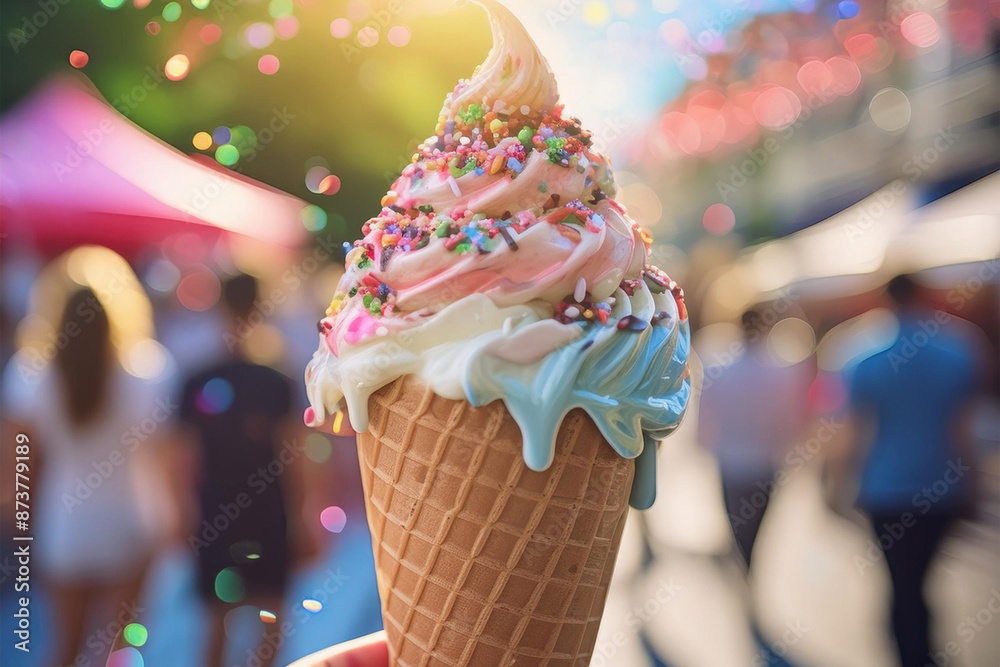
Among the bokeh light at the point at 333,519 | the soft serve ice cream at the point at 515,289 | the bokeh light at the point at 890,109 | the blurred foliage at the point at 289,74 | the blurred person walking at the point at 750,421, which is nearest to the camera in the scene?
the soft serve ice cream at the point at 515,289

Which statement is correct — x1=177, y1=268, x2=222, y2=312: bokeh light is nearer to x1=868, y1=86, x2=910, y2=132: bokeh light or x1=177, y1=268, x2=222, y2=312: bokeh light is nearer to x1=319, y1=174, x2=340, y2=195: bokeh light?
x1=319, y1=174, x2=340, y2=195: bokeh light

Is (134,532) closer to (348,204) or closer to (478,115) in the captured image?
(348,204)

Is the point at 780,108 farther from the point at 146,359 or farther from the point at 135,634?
the point at 135,634

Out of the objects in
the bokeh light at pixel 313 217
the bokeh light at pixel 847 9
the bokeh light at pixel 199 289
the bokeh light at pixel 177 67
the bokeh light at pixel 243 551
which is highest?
the bokeh light at pixel 847 9

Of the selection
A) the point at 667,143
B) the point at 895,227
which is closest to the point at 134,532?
the point at 667,143

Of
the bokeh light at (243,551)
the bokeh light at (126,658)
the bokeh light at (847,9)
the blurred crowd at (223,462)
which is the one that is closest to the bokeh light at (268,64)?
the blurred crowd at (223,462)

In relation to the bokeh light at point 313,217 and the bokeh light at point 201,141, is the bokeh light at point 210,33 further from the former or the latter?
the bokeh light at point 313,217
